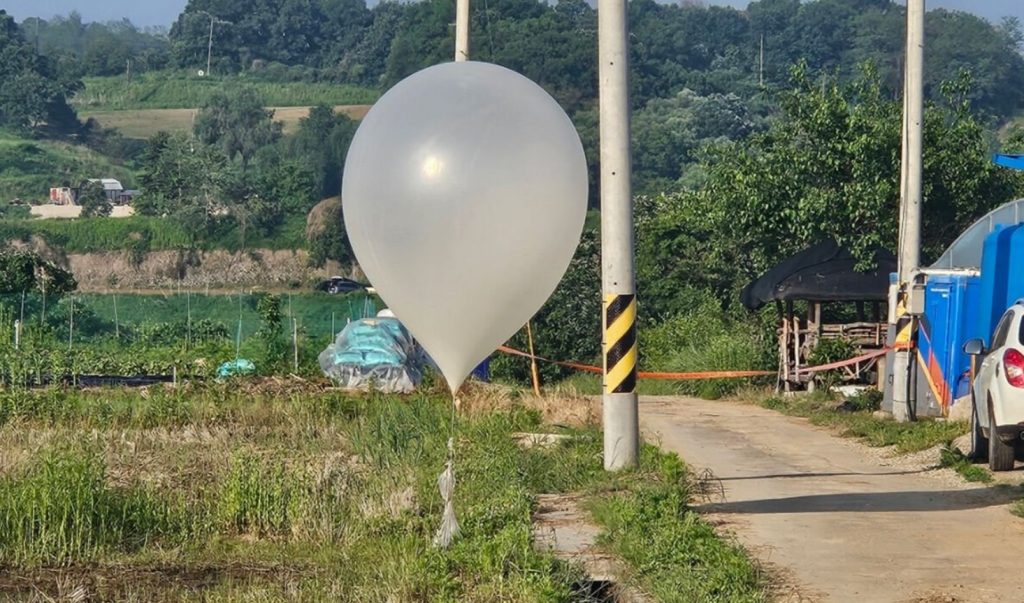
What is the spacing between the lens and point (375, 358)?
27.7 meters

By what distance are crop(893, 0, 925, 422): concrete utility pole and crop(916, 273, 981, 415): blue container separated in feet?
1.21

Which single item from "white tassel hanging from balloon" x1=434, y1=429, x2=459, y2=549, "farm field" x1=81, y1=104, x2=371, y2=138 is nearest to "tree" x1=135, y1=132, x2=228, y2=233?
"farm field" x1=81, y1=104, x2=371, y2=138

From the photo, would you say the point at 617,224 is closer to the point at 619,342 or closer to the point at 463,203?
the point at 619,342

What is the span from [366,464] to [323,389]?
10.0m

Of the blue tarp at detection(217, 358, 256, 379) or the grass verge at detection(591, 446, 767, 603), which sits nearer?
the grass verge at detection(591, 446, 767, 603)

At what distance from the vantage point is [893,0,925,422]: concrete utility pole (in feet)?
70.8

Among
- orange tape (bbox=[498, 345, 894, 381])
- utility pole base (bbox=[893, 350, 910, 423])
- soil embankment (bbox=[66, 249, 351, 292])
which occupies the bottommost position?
soil embankment (bbox=[66, 249, 351, 292])

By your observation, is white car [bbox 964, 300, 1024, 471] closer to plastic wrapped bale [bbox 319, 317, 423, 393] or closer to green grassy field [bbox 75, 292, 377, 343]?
plastic wrapped bale [bbox 319, 317, 423, 393]

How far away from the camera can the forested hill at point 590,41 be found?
8988 centimetres

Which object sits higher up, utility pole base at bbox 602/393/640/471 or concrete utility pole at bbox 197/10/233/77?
concrete utility pole at bbox 197/10/233/77

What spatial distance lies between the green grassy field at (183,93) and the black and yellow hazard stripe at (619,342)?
4020 inches

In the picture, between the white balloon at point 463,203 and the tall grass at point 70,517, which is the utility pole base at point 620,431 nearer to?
the white balloon at point 463,203

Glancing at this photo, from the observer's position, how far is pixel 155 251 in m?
80.5

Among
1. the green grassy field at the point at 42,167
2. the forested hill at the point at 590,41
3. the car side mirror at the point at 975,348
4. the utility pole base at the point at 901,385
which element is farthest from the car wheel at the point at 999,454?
the green grassy field at the point at 42,167
